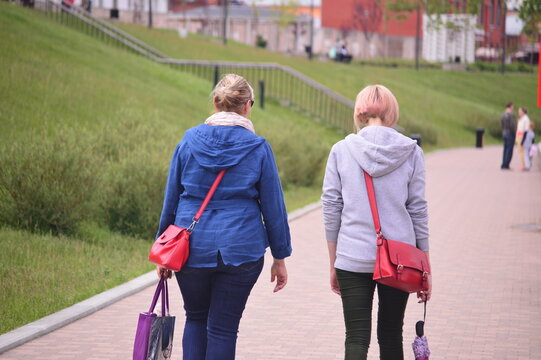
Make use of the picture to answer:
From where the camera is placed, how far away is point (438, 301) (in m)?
8.17

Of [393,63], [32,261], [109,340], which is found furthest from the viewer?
[393,63]

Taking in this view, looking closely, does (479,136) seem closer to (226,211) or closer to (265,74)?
(265,74)

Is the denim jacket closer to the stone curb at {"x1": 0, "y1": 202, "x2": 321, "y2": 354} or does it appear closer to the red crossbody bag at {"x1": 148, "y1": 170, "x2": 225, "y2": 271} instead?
the red crossbody bag at {"x1": 148, "y1": 170, "x2": 225, "y2": 271}

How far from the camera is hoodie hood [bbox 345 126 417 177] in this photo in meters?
4.32

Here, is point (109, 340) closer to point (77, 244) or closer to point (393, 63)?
point (77, 244)

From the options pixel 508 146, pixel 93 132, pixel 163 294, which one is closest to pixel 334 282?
pixel 163 294

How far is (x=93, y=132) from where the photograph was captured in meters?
16.9

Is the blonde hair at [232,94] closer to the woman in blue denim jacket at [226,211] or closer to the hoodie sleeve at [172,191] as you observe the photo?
the woman in blue denim jacket at [226,211]

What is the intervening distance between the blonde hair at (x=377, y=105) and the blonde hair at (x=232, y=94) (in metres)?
0.53

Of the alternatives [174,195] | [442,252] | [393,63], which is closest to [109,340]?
[174,195]

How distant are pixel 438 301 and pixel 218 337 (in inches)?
164

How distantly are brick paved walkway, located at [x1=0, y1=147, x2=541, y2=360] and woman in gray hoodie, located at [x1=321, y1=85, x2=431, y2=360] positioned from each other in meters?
1.85

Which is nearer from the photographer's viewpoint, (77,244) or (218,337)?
(218,337)

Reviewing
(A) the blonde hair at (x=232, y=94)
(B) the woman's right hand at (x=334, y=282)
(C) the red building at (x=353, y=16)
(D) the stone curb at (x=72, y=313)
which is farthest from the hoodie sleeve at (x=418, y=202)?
(C) the red building at (x=353, y=16)
